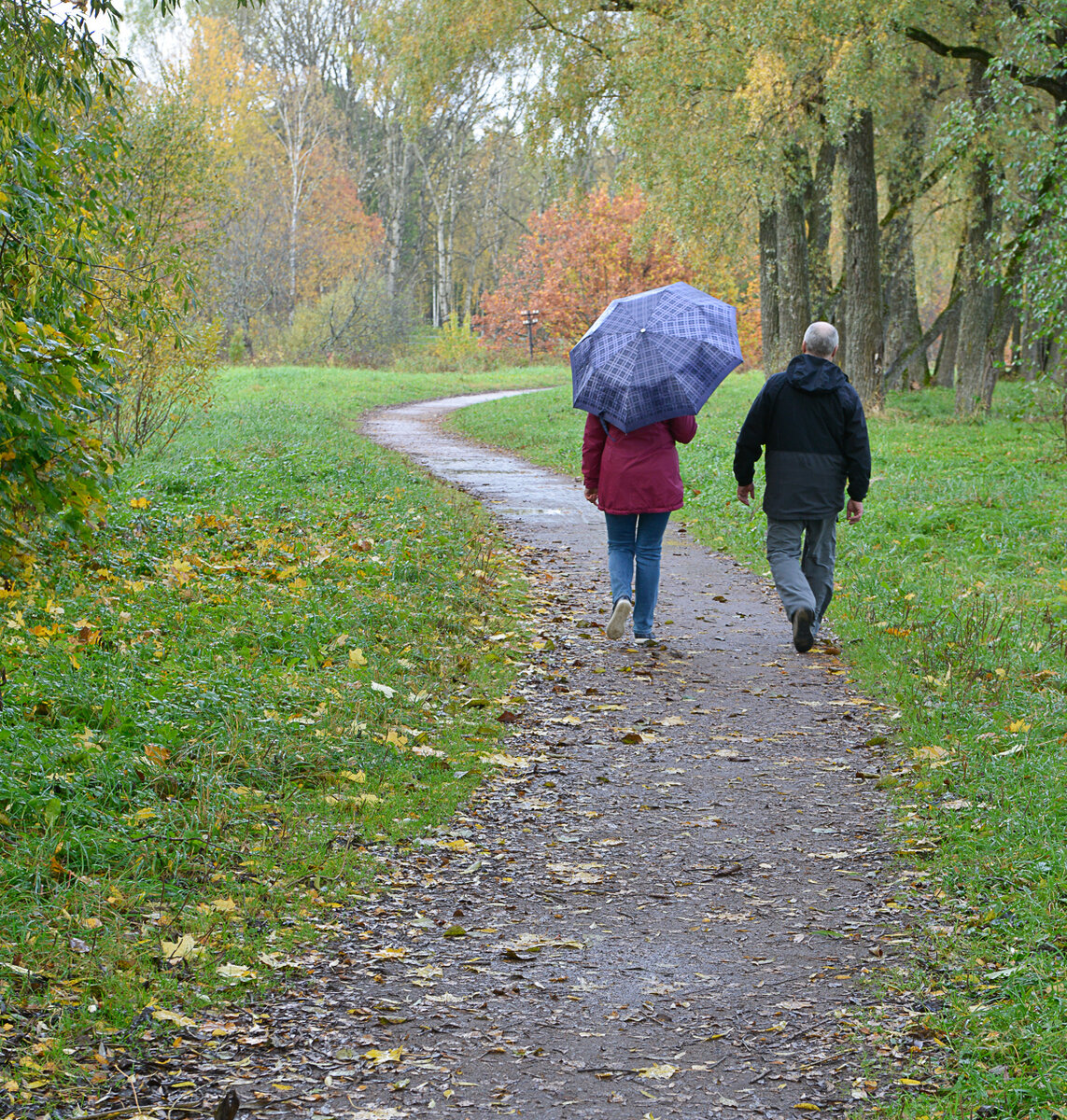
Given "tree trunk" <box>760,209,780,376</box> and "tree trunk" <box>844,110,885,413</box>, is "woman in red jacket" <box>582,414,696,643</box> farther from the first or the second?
"tree trunk" <box>760,209,780,376</box>

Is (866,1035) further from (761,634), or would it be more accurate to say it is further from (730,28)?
(730,28)

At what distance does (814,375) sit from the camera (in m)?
7.53

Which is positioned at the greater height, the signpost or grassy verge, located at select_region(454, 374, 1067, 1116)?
the signpost

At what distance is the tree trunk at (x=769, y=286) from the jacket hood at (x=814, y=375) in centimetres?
1393

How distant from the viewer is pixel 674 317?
7.49m

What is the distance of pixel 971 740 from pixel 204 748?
12.0ft

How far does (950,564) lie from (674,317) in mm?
4024

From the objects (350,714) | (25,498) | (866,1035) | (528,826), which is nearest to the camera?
(866,1035)

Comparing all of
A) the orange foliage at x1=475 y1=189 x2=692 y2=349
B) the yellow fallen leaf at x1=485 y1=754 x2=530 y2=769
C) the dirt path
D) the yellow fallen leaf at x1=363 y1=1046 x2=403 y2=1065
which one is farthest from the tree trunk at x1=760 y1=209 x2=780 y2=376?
the yellow fallen leaf at x1=363 y1=1046 x2=403 y2=1065

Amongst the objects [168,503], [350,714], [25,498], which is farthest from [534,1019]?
[168,503]

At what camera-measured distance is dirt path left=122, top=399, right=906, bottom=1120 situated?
327cm

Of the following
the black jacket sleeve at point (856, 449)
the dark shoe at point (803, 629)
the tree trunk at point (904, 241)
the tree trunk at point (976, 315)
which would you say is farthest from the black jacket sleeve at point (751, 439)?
the tree trunk at point (904, 241)

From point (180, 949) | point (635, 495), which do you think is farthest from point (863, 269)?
point (180, 949)

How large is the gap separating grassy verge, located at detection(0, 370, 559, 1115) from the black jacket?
2.07 meters
